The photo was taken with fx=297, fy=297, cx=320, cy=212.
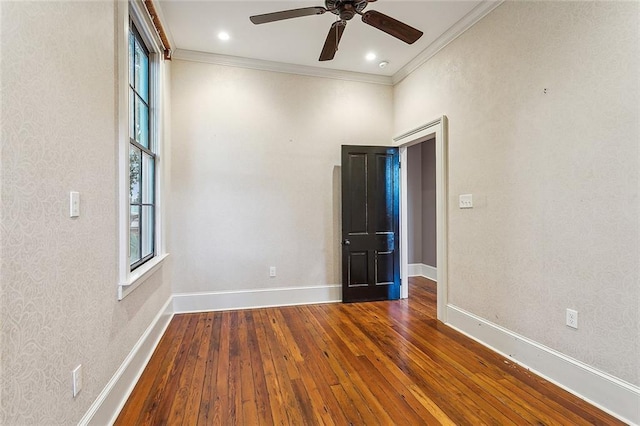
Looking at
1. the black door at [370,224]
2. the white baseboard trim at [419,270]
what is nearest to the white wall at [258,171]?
the black door at [370,224]

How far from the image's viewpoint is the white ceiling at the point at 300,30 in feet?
8.84

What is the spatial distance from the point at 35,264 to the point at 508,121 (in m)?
3.14

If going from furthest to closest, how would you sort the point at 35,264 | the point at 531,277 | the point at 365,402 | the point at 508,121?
the point at 508,121, the point at 531,277, the point at 365,402, the point at 35,264

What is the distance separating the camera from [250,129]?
12.3 ft

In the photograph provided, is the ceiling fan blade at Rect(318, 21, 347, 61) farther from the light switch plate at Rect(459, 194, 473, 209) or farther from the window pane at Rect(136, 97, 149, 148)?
the light switch plate at Rect(459, 194, 473, 209)

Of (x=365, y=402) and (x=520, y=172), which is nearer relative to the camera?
(x=365, y=402)

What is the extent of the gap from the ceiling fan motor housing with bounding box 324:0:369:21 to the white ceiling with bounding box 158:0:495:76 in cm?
58

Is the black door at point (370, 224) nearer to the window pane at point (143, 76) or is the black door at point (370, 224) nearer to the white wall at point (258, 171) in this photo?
the white wall at point (258, 171)

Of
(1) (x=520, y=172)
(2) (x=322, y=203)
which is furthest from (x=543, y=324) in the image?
(2) (x=322, y=203)

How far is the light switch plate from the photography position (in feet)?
9.50

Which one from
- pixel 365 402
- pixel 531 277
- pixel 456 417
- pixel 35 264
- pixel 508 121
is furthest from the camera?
pixel 508 121

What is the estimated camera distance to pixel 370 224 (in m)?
3.97

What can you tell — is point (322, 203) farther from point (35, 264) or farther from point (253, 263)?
point (35, 264)

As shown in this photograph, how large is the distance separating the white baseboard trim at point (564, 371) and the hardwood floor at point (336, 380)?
0.07 metres
